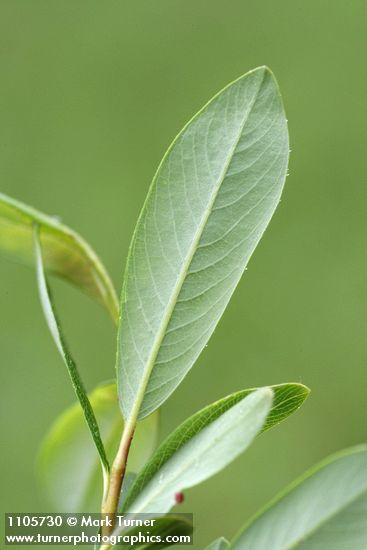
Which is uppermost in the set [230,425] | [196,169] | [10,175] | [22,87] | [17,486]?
[22,87]

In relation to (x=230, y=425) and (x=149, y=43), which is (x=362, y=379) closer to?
(x=149, y=43)

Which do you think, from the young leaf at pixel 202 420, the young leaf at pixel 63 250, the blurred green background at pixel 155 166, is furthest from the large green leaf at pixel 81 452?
the blurred green background at pixel 155 166

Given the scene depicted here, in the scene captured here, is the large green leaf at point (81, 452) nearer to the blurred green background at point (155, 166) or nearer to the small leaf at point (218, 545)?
the small leaf at point (218, 545)

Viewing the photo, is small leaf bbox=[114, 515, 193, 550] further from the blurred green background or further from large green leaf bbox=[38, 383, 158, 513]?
the blurred green background

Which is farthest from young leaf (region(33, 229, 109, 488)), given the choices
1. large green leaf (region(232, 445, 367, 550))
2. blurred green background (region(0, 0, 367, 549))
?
blurred green background (region(0, 0, 367, 549))

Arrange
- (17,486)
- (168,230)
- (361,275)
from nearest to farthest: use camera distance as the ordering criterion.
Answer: (168,230) → (17,486) → (361,275)

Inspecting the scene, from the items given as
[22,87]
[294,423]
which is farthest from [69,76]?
[294,423]

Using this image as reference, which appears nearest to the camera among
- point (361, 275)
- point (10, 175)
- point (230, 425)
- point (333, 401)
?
point (230, 425)
